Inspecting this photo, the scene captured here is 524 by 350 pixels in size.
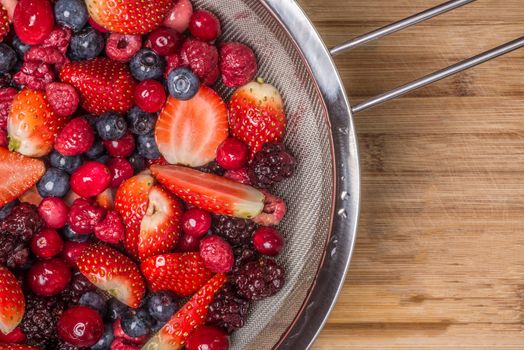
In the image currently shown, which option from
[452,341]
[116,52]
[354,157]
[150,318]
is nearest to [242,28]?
[116,52]

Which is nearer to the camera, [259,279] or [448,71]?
[448,71]

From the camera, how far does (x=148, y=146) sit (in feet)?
4.67

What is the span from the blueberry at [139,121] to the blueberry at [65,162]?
12cm

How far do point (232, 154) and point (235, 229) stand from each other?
14 centimetres

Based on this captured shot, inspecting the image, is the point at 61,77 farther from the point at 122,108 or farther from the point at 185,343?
the point at 185,343

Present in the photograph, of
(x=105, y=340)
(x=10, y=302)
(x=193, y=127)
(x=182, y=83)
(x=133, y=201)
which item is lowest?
(x=105, y=340)

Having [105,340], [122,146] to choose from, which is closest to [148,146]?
[122,146]

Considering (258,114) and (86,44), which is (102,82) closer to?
(86,44)

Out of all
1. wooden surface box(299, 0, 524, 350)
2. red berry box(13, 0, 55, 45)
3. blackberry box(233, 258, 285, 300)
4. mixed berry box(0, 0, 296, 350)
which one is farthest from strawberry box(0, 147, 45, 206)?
wooden surface box(299, 0, 524, 350)

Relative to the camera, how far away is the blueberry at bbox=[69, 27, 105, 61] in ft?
4.47

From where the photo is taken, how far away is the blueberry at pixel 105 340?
1409mm

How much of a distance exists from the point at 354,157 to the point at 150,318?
1.57ft

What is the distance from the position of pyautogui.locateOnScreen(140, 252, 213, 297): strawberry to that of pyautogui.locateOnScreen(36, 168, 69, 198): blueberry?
0.68 ft

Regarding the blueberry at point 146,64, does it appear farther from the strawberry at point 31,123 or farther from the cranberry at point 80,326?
the cranberry at point 80,326
